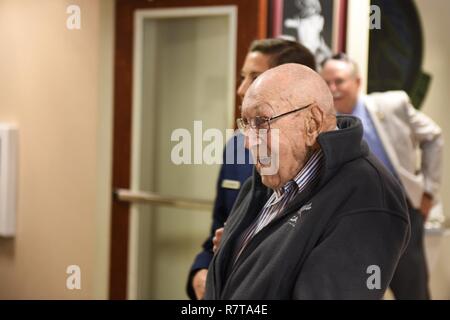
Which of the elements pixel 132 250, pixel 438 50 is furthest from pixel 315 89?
pixel 438 50

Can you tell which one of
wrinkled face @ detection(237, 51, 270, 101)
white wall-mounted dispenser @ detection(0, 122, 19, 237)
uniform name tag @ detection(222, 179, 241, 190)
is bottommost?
white wall-mounted dispenser @ detection(0, 122, 19, 237)

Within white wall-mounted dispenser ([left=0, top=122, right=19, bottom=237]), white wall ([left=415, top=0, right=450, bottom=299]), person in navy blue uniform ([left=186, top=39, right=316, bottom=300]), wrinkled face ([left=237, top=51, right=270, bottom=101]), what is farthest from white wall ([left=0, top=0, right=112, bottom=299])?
white wall ([left=415, top=0, right=450, bottom=299])

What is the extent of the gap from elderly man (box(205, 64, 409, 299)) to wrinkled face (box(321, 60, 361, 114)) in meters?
0.82

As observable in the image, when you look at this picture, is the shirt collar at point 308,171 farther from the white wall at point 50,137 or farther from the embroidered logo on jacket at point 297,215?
the white wall at point 50,137

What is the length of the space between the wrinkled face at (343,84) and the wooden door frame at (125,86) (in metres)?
0.25

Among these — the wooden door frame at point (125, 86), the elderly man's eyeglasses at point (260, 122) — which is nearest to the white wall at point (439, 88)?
the wooden door frame at point (125, 86)

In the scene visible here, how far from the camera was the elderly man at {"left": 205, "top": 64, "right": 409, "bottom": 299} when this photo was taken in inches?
35.3

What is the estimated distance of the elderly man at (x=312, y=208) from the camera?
90cm

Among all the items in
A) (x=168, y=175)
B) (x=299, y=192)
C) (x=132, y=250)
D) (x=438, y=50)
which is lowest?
(x=132, y=250)

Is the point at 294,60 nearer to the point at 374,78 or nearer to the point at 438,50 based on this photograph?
the point at 374,78

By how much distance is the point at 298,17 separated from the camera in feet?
6.60

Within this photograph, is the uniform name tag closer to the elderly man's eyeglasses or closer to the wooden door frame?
the elderly man's eyeglasses

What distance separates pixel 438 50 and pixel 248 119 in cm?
166

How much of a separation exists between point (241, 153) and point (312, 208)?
437 millimetres
